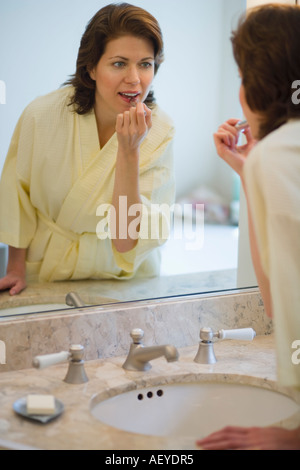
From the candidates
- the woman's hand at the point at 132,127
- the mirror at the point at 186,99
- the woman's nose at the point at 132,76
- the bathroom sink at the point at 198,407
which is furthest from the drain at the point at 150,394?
the woman's nose at the point at 132,76

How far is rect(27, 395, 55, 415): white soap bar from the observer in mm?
995

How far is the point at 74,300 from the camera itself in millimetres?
1274

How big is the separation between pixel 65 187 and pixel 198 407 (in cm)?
46

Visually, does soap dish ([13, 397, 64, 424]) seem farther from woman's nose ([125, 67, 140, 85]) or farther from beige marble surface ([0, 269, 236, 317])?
woman's nose ([125, 67, 140, 85])

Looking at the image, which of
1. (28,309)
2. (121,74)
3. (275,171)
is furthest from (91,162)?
(275,171)

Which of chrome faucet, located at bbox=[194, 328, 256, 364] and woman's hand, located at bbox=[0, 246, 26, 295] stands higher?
woman's hand, located at bbox=[0, 246, 26, 295]

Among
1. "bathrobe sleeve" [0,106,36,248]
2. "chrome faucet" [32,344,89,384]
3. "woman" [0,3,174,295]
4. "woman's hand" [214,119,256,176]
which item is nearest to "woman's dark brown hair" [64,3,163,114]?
"woman" [0,3,174,295]

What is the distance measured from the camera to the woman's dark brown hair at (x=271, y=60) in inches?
35.0

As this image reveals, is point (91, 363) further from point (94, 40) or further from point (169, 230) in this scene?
point (94, 40)

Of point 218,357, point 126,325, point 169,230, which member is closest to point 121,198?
point 169,230

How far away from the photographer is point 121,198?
1.28 m

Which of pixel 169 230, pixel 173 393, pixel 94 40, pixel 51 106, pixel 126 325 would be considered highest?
pixel 94 40

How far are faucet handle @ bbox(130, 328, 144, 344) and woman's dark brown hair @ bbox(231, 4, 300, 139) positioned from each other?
0.45m

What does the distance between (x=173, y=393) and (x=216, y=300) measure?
266mm
